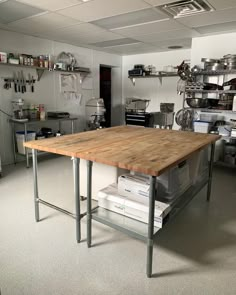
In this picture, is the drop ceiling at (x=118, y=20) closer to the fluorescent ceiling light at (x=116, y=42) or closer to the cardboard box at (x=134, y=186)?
the fluorescent ceiling light at (x=116, y=42)

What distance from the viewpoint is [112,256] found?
1889 mm

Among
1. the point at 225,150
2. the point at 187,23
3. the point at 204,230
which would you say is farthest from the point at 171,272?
the point at 187,23

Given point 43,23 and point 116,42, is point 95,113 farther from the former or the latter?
point 43,23

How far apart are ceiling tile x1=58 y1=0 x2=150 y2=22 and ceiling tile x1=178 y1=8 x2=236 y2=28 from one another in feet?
2.66

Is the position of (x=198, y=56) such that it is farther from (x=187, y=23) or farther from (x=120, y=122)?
(x=120, y=122)

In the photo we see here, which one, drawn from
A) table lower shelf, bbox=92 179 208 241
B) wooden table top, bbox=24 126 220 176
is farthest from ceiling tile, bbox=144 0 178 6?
table lower shelf, bbox=92 179 208 241

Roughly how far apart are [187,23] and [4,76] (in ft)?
10.1

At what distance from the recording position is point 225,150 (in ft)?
13.5

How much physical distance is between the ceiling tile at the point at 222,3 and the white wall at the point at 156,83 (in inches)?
104

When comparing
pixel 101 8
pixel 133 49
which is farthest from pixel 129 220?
pixel 133 49

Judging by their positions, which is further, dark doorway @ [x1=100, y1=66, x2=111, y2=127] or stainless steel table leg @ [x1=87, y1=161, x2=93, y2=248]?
dark doorway @ [x1=100, y1=66, x2=111, y2=127]

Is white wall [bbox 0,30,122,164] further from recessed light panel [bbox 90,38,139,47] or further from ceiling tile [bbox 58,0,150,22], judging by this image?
ceiling tile [bbox 58,0,150,22]

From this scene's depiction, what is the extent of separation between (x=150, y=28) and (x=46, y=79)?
87.7 inches

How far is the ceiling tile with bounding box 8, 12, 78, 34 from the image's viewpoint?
3305 mm
